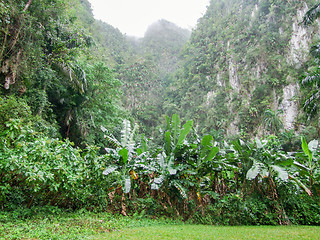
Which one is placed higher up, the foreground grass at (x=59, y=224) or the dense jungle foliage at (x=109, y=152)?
the dense jungle foliage at (x=109, y=152)

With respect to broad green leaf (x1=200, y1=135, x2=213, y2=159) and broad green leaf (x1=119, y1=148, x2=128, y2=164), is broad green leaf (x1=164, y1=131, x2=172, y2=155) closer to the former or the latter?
broad green leaf (x1=200, y1=135, x2=213, y2=159)

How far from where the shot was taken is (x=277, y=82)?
922 inches

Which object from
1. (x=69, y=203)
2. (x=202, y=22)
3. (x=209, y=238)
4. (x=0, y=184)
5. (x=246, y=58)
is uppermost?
(x=202, y=22)

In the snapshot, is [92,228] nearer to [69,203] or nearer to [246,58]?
[69,203]

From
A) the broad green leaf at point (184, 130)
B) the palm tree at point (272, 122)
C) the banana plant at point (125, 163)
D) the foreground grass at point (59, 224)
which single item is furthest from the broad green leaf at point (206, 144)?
the palm tree at point (272, 122)

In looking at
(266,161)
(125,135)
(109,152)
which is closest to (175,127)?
(125,135)

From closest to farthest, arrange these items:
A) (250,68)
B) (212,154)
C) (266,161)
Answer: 1. (212,154)
2. (266,161)
3. (250,68)

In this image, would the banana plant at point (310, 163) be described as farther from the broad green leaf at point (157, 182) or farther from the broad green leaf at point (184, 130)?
the broad green leaf at point (157, 182)

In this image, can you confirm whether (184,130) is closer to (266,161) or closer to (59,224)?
(266,161)

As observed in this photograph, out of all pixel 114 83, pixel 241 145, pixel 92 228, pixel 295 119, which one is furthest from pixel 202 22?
pixel 92 228

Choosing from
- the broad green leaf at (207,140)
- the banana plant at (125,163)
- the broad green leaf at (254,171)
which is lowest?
the banana plant at (125,163)

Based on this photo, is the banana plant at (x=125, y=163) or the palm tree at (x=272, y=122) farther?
the palm tree at (x=272, y=122)

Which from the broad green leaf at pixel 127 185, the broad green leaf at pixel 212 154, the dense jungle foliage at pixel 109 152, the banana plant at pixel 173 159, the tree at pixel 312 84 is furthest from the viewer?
the tree at pixel 312 84

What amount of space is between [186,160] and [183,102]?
103 ft
